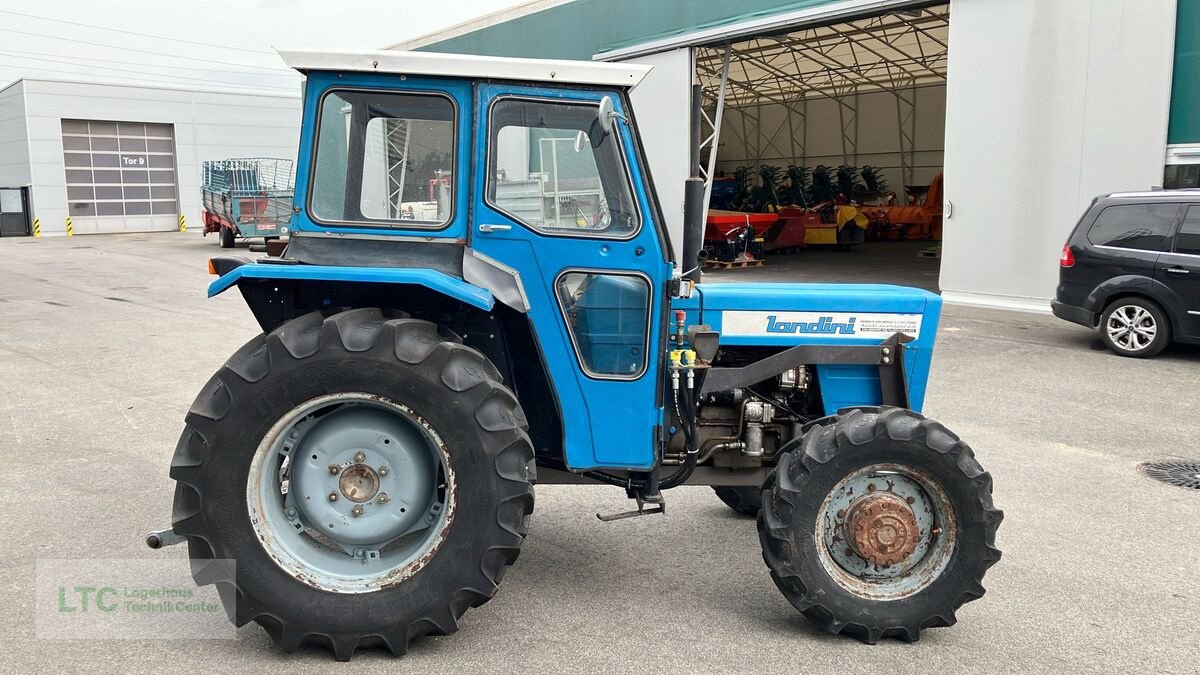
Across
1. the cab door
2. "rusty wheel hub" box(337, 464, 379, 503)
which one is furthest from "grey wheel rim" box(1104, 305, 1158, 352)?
"rusty wheel hub" box(337, 464, 379, 503)

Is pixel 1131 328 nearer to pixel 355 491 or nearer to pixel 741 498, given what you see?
pixel 741 498

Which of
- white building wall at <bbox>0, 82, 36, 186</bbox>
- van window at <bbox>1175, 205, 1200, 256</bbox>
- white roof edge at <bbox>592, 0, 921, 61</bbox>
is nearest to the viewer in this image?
van window at <bbox>1175, 205, 1200, 256</bbox>

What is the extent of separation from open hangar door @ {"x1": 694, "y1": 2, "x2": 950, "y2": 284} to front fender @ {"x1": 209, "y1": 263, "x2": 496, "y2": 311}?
14.5 m

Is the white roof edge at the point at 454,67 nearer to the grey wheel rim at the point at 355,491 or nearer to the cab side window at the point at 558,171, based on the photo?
the cab side window at the point at 558,171

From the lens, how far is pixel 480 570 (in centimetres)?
360

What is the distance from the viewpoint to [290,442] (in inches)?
147

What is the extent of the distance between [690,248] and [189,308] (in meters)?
11.8

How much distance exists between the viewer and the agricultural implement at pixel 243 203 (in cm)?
2542

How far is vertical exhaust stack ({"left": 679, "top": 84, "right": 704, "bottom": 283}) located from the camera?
143 inches

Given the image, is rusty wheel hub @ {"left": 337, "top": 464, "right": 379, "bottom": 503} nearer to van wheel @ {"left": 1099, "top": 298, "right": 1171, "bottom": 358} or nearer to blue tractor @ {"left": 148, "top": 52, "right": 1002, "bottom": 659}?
blue tractor @ {"left": 148, "top": 52, "right": 1002, "bottom": 659}

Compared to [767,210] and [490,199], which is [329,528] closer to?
[490,199]

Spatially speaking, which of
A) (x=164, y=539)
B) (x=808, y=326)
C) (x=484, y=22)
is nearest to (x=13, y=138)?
(x=484, y=22)

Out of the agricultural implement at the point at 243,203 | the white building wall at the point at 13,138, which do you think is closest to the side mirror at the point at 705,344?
the agricultural implement at the point at 243,203

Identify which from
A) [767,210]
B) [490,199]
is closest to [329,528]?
[490,199]
